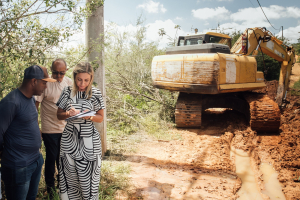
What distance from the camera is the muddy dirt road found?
11.2 ft

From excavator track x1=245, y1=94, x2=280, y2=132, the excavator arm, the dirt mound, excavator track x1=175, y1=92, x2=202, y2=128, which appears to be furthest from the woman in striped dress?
the excavator arm

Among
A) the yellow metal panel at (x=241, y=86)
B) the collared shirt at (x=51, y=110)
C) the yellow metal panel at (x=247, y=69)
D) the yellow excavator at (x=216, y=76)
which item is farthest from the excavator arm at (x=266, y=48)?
the collared shirt at (x=51, y=110)

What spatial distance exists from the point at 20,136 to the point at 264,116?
5.46 m

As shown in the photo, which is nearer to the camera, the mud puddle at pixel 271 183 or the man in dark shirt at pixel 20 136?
the man in dark shirt at pixel 20 136

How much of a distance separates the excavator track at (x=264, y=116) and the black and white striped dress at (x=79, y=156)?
186 inches

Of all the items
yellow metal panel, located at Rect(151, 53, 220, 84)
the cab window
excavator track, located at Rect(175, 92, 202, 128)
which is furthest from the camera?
the cab window

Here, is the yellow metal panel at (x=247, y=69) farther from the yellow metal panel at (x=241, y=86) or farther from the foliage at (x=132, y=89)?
the foliage at (x=132, y=89)

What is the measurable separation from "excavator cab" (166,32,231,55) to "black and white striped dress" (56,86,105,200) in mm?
4593

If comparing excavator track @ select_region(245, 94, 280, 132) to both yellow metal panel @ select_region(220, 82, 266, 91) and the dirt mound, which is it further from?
yellow metal panel @ select_region(220, 82, 266, 91)

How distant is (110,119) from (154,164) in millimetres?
2454

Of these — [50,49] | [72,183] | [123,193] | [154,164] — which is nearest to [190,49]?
[154,164]

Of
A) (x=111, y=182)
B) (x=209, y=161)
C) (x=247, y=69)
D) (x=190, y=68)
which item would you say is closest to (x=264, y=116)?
(x=247, y=69)

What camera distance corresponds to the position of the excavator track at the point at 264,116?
5855 millimetres

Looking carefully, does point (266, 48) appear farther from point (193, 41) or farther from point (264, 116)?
point (264, 116)
